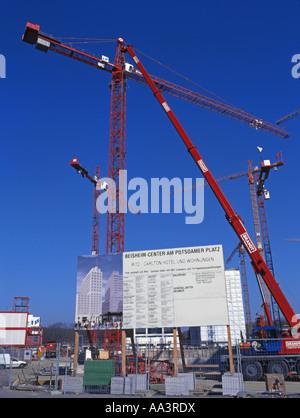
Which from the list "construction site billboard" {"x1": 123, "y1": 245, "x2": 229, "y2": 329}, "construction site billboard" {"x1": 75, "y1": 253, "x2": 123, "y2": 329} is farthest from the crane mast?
"construction site billboard" {"x1": 75, "y1": 253, "x2": 123, "y2": 329}

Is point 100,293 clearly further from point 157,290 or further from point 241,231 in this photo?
point 241,231

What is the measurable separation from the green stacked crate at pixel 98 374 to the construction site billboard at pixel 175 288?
1.81 metres

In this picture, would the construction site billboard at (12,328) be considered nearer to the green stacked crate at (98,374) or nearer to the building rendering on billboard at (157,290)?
the building rendering on billboard at (157,290)

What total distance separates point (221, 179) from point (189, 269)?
7245 cm

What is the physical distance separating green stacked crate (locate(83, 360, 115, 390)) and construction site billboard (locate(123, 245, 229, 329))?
5.95 feet

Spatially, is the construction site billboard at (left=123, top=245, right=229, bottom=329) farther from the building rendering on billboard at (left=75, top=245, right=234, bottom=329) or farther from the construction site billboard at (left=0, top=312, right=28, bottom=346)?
the construction site billboard at (left=0, top=312, right=28, bottom=346)

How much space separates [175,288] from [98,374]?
477 cm

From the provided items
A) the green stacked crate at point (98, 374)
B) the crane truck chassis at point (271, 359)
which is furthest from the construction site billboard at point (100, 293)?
the crane truck chassis at point (271, 359)

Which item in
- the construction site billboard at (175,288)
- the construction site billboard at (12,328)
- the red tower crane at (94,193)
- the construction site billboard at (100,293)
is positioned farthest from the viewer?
the red tower crane at (94,193)

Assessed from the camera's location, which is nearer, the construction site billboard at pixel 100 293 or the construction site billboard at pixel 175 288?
the construction site billboard at pixel 175 288

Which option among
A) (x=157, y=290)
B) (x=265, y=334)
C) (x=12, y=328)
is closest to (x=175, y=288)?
(x=157, y=290)

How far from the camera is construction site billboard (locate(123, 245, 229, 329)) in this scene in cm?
1517

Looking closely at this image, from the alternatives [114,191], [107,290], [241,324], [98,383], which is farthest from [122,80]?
[241,324]

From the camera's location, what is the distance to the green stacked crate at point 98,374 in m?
15.1
